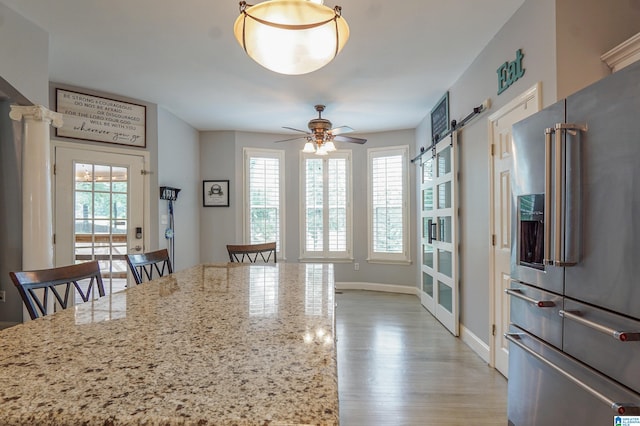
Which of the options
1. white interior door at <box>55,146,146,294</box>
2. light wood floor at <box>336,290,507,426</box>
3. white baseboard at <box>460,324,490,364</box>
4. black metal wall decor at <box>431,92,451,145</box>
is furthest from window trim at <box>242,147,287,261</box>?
white baseboard at <box>460,324,490,364</box>

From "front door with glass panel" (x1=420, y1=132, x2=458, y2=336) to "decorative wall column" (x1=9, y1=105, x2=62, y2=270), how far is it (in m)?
3.69

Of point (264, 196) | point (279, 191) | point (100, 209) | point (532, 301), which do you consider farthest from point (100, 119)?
point (532, 301)

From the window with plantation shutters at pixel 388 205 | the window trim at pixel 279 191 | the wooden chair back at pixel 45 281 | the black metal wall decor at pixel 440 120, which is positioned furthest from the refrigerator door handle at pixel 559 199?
the window trim at pixel 279 191

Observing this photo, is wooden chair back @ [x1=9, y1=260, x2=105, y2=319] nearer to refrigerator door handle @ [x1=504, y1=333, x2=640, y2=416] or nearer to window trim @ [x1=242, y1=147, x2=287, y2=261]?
refrigerator door handle @ [x1=504, y1=333, x2=640, y2=416]

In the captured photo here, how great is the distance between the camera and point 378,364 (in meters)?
2.68

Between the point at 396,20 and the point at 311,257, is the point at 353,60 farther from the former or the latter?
the point at 311,257

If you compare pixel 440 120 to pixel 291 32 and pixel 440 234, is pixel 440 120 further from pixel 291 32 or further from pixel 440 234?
pixel 291 32

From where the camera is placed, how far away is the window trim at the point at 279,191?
5.19m

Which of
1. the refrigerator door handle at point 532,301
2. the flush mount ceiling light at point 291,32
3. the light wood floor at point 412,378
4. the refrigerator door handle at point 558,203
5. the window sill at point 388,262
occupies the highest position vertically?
the flush mount ceiling light at point 291,32

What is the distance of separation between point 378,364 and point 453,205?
1.77m

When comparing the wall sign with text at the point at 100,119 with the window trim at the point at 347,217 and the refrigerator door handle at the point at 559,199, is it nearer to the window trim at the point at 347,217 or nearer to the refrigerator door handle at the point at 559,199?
the window trim at the point at 347,217

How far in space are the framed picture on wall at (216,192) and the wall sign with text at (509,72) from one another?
4.03 metres

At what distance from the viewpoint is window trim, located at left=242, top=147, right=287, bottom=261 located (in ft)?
17.0

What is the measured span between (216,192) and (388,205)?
2867 mm
